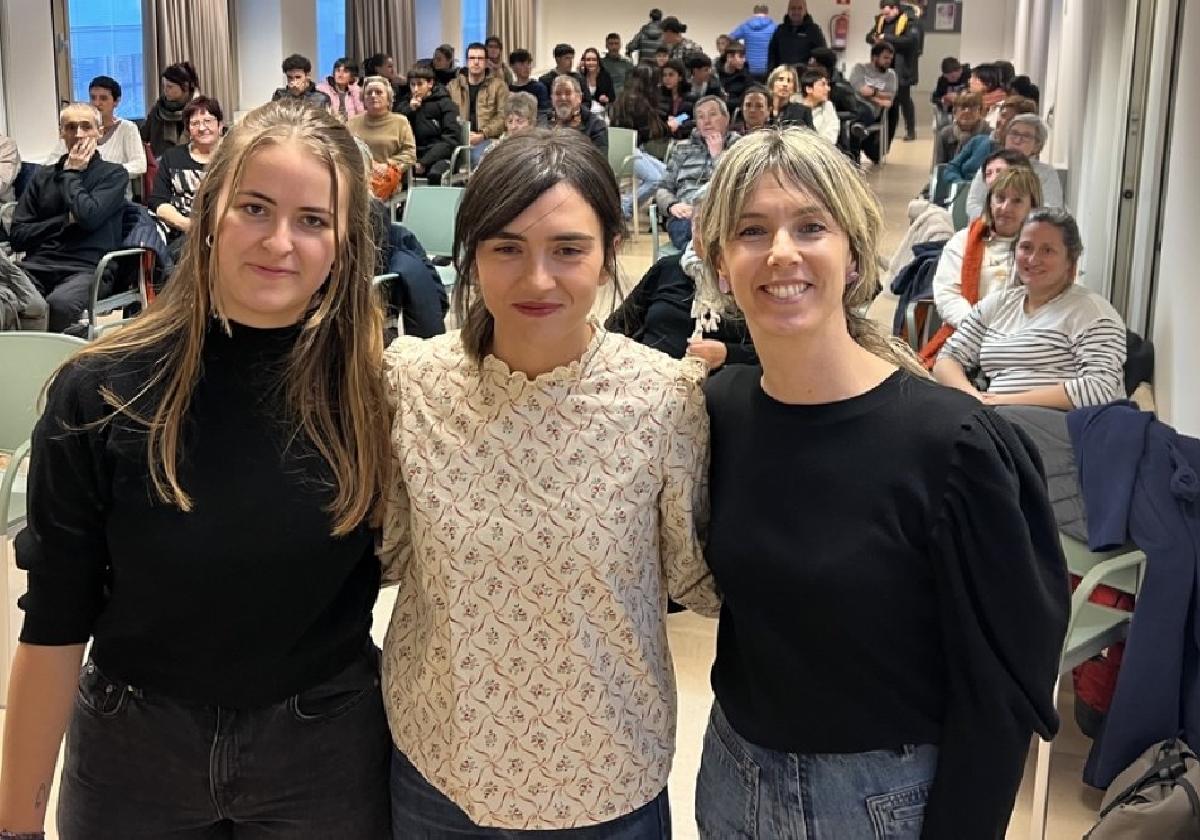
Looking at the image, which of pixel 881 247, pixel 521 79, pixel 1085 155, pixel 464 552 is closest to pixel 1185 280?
pixel 881 247

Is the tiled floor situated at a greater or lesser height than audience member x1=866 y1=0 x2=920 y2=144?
lesser

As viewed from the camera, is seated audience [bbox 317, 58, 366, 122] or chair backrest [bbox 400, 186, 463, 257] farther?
seated audience [bbox 317, 58, 366, 122]

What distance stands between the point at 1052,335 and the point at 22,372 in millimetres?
3128

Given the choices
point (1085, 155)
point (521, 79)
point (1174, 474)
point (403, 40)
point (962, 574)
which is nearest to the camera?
point (962, 574)

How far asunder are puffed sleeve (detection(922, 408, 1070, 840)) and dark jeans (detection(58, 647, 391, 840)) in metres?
0.67

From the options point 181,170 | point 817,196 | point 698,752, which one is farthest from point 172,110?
point 817,196

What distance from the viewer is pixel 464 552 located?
1.45m

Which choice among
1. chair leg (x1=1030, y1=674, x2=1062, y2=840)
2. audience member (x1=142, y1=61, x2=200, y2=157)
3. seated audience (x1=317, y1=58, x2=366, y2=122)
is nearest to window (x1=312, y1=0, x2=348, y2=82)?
seated audience (x1=317, y1=58, x2=366, y2=122)

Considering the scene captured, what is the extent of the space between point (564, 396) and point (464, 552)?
0.67 feet

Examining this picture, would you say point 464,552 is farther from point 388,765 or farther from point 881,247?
point 881,247

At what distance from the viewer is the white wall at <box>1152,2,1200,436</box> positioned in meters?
4.01

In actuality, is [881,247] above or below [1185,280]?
above

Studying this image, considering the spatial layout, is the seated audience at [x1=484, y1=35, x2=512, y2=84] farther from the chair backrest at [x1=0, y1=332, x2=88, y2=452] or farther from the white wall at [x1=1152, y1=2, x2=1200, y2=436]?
the chair backrest at [x1=0, y1=332, x2=88, y2=452]

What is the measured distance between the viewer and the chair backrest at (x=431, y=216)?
21.6ft
